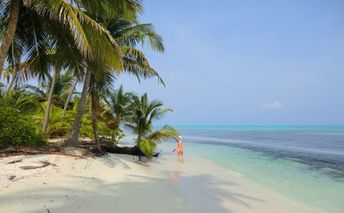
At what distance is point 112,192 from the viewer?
5703 millimetres

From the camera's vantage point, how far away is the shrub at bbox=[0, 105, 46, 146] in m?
8.75

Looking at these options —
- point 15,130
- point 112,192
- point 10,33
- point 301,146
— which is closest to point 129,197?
point 112,192

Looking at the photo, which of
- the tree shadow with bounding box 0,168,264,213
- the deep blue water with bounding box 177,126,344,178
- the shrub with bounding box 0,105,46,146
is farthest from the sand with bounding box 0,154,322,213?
the deep blue water with bounding box 177,126,344,178

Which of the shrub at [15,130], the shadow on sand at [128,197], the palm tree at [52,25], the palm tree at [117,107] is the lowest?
the shadow on sand at [128,197]

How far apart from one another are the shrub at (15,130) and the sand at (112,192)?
1977 millimetres

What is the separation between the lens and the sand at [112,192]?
181 inches

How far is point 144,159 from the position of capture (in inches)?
499

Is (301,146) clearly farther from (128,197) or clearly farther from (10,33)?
(10,33)

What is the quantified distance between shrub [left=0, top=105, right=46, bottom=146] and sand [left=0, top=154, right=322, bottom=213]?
1.98m

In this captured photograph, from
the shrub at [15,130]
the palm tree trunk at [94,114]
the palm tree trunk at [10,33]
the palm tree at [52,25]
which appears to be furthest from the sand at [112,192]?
the palm tree at [52,25]

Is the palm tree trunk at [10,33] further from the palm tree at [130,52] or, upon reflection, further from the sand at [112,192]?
the palm tree at [130,52]

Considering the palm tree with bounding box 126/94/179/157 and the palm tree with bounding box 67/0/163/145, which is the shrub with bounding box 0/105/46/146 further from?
the palm tree with bounding box 126/94/179/157

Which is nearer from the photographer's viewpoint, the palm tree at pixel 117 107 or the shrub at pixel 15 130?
the shrub at pixel 15 130

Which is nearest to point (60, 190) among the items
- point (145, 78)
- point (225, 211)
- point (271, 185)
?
point (225, 211)
